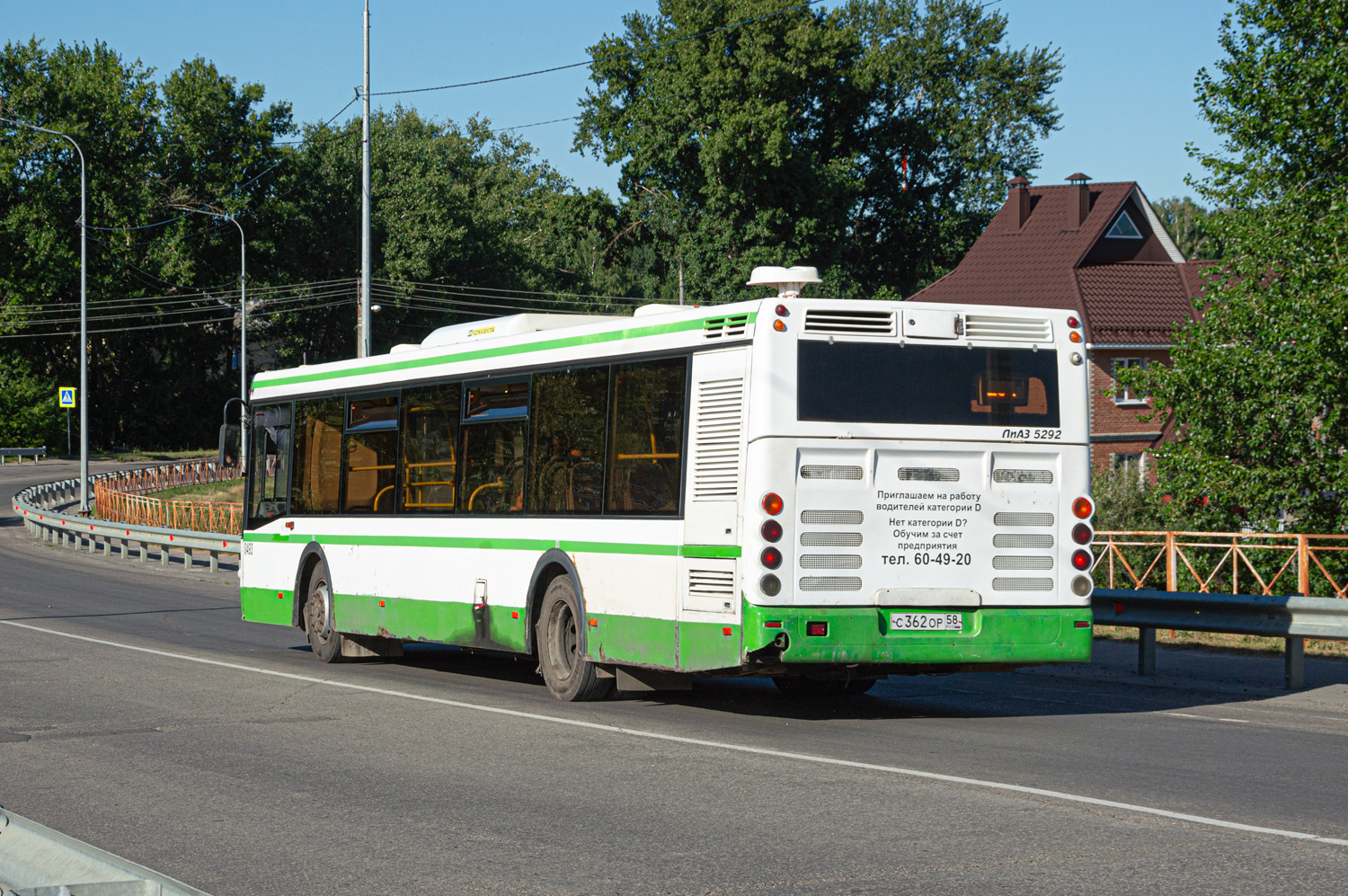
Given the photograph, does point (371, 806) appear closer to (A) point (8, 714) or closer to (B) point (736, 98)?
(A) point (8, 714)

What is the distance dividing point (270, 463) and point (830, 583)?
8.67 metres

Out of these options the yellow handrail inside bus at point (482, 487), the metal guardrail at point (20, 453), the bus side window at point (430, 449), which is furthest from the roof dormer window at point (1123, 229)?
the metal guardrail at point (20, 453)

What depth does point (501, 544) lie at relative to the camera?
12.8 m

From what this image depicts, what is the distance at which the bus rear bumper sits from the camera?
33.0 ft

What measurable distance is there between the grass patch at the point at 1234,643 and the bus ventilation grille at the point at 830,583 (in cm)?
648

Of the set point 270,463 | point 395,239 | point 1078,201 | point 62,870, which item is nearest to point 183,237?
point 395,239

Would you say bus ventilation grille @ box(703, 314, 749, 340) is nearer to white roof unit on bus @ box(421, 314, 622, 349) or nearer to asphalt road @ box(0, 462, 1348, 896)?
white roof unit on bus @ box(421, 314, 622, 349)

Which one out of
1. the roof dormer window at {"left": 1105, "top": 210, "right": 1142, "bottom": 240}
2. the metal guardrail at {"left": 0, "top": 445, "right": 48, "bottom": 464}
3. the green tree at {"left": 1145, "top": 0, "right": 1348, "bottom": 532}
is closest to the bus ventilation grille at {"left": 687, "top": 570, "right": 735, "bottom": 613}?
the green tree at {"left": 1145, "top": 0, "right": 1348, "bottom": 532}

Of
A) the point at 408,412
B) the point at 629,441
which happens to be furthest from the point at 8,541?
the point at 629,441

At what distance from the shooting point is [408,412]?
14.3 meters

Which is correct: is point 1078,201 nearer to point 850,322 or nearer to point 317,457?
point 317,457

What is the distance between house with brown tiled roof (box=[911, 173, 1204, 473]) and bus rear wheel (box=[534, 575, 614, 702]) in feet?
109

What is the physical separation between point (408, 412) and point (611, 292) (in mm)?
84284

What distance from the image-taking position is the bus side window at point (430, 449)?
1369 centimetres
